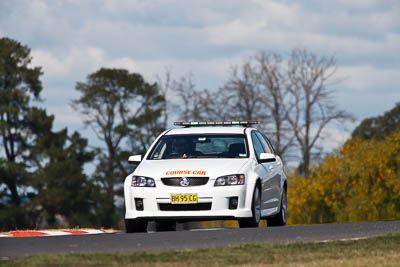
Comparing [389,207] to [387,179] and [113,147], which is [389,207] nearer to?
[387,179]

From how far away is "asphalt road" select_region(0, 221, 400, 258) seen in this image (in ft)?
37.1

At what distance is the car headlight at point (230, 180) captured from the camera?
1475 cm

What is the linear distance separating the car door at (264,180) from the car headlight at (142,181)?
1728mm

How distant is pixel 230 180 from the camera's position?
14.8 m

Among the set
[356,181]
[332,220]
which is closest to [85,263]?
[356,181]

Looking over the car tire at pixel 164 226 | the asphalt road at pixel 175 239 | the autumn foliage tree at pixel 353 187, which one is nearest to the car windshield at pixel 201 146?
the car tire at pixel 164 226

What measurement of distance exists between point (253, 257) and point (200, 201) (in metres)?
4.34

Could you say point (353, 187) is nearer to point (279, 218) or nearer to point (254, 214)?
point (279, 218)

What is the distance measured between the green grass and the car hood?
3503 mm

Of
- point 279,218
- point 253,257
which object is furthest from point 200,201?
point 253,257

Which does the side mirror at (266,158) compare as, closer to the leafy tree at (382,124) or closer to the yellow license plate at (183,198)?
the yellow license plate at (183,198)

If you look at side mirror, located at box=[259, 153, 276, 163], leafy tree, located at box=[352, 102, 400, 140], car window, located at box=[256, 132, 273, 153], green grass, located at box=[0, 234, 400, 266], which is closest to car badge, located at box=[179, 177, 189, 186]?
side mirror, located at box=[259, 153, 276, 163]

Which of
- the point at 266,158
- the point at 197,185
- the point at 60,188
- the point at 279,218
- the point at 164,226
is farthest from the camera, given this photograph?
the point at 60,188

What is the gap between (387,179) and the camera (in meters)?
36.0
